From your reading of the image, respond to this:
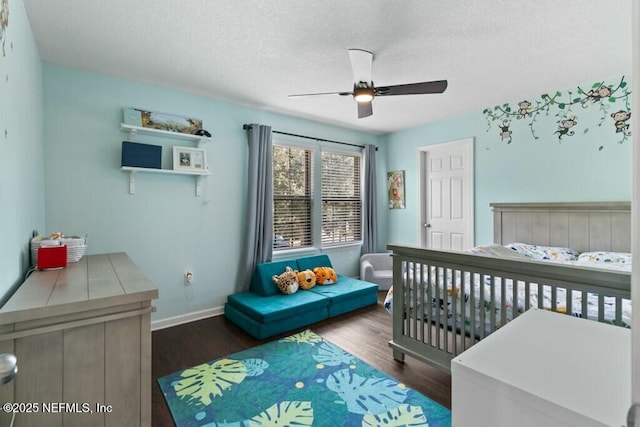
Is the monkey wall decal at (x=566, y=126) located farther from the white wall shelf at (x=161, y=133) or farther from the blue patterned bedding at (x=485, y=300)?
the white wall shelf at (x=161, y=133)

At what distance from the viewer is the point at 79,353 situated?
114 centimetres

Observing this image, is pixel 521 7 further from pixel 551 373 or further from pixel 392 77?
pixel 551 373

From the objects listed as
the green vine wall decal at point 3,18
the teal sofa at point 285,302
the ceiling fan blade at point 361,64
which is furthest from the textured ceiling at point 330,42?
the teal sofa at point 285,302

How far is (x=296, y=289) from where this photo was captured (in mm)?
3520

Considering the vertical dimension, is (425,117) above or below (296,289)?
above

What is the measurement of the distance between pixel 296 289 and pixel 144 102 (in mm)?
2558

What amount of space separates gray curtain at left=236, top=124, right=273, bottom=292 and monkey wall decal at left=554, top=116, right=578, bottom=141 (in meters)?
3.34

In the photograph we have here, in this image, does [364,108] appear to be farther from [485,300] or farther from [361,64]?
[485,300]

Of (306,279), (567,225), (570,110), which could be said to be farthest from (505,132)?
(306,279)

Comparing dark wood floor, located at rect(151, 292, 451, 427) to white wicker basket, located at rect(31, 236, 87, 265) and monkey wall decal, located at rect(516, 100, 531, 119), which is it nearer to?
white wicker basket, located at rect(31, 236, 87, 265)

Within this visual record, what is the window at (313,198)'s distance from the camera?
4117mm

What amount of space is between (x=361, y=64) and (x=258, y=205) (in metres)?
2.02

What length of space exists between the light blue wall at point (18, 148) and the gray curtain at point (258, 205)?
6.21 ft

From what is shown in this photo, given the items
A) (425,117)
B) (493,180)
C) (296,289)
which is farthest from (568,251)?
(296,289)
